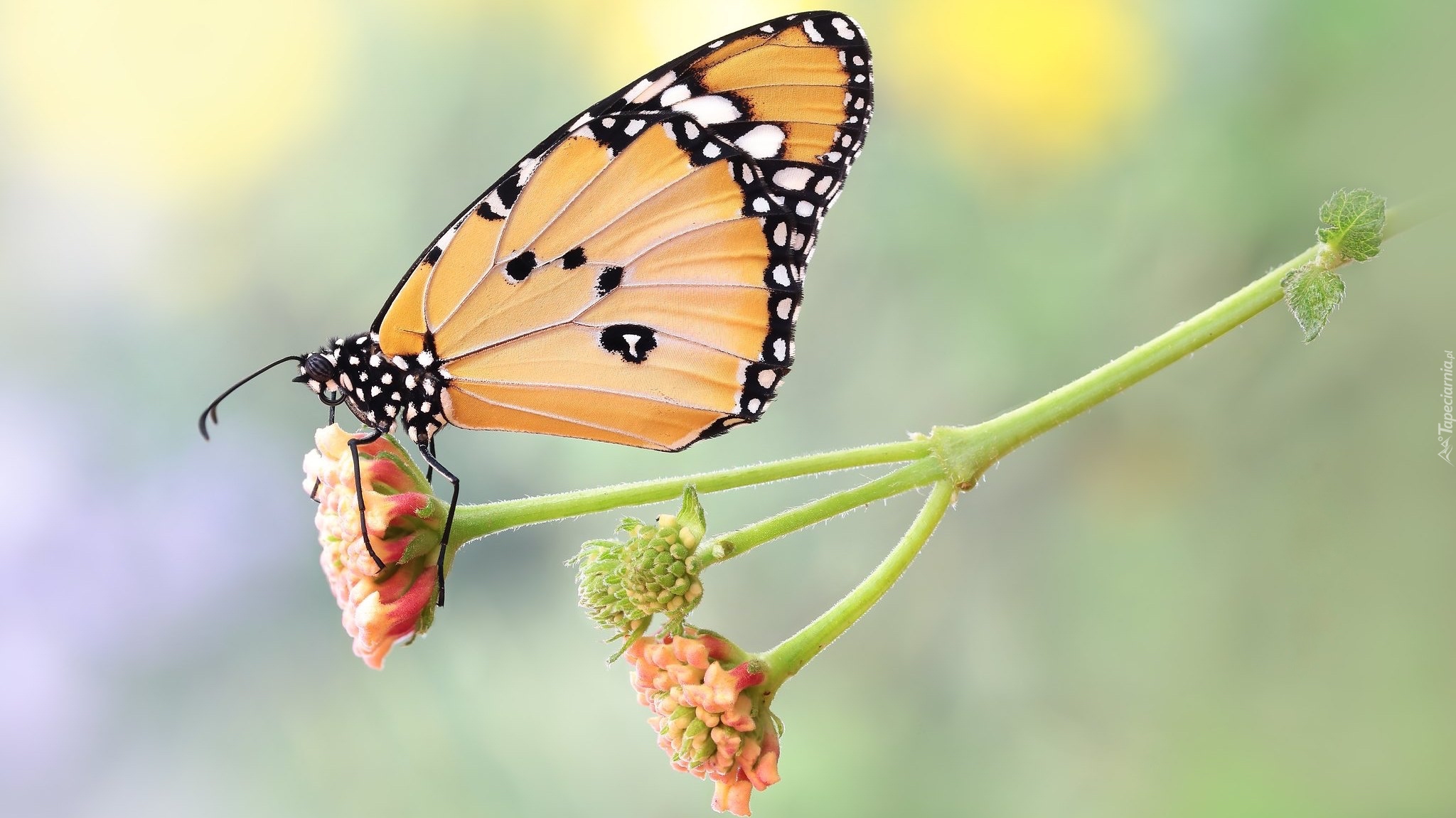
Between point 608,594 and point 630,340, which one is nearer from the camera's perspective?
point 608,594

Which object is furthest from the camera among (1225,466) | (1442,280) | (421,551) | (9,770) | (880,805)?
(9,770)

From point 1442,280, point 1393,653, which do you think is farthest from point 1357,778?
point 1442,280

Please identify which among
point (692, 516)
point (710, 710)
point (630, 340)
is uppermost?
point (630, 340)

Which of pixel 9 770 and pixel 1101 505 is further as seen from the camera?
pixel 9 770

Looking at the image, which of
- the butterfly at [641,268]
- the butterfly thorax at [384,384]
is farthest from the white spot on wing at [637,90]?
the butterfly thorax at [384,384]

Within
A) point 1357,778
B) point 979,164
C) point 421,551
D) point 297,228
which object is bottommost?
point 1357,778

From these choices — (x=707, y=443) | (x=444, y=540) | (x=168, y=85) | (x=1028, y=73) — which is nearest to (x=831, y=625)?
(x=444, y=540)

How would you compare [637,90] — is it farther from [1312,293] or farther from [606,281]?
[1312,293]

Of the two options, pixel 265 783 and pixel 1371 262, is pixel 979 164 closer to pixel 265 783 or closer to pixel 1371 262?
pixel 1371 262
